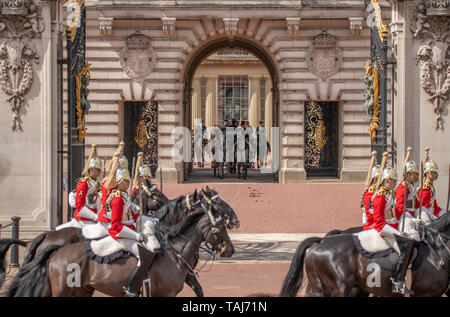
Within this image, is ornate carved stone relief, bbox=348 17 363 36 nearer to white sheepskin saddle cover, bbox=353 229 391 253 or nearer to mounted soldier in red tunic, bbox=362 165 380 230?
mounted soldier in red tunic, bbox=362 165 380 230

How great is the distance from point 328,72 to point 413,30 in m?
15.0

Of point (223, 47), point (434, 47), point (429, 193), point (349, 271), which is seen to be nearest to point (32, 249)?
point (349, 271)

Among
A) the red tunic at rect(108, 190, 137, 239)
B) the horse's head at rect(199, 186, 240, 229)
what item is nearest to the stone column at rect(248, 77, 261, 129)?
the horse's head at rect(199, 186, 240, 229)

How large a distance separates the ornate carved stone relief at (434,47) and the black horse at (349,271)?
546 cm

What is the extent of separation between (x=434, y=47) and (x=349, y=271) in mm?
6432

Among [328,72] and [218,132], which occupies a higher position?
[328,72]

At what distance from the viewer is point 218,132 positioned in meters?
31.0

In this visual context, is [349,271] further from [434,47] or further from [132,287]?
[434,47]

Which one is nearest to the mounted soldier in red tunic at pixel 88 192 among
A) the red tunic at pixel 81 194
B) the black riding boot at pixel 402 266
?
the red tunic at pixel 81 194

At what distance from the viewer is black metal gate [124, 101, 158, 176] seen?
2942 cm

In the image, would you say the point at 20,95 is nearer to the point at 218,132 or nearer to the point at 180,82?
the point at 180,82

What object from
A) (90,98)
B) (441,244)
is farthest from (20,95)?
(90,98)

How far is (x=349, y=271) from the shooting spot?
342 inches

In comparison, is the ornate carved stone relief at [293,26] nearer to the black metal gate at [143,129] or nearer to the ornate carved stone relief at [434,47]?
the black metal gate at [143,129]
